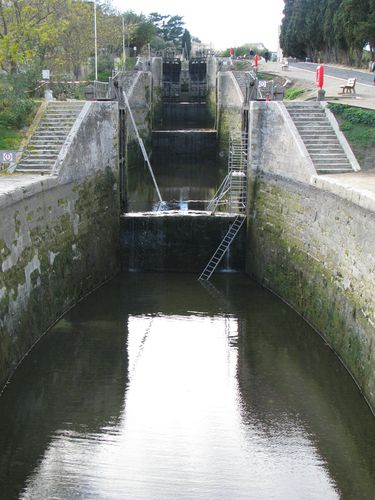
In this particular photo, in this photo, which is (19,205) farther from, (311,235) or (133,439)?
(311,235)

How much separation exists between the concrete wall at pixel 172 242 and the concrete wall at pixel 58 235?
0.65 metres

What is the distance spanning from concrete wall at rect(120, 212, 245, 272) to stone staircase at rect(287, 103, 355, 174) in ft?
11.9

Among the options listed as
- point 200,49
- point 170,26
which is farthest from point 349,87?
point 170,26

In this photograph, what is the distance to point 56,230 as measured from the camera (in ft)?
52.2

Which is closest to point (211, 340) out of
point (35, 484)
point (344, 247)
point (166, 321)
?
point (166, 321)

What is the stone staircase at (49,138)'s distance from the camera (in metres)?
16.8

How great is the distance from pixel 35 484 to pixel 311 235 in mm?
8715

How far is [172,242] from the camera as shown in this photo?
20.6m

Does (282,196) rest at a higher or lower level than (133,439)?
higher

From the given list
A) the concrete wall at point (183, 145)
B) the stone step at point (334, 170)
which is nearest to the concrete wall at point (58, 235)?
the stone step at point (334, 170)

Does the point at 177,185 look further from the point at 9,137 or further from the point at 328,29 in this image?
the point at 328,29

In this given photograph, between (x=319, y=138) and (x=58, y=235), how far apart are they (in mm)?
7567

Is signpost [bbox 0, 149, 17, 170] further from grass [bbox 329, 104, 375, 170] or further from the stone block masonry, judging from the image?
grass [bbox 329, 104, 375, 170]

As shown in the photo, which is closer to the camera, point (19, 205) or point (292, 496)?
point (292, 496)
